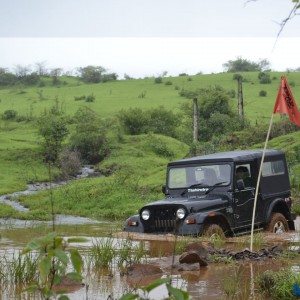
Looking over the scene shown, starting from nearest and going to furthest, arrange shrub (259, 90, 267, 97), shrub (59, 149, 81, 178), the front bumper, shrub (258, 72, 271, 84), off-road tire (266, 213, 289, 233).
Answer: the front bumper < off-road tire (266, 213, 289, 233) < shrub (59, 149, 81, 178) < shrub (259, 90, 267, 97) < shrub (258, 72, 271, 84)

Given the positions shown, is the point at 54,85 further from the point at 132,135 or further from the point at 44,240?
the point at 44,240

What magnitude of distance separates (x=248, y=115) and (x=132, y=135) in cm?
1013

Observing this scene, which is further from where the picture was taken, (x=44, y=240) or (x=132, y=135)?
(x=132, y=135)

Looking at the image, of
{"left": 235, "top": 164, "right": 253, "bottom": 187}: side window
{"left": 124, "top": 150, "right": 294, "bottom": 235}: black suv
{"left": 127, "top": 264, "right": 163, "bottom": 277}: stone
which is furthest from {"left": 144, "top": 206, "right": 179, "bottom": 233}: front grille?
{"left": 127, "top": 264, "right": 163, "bottom": 277}: stone

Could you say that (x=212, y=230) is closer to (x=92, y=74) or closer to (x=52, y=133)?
(x=52, y=133)

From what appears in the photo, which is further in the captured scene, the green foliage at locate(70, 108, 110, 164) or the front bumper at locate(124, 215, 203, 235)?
the green foliage at locate(70, 108, 110, 164)

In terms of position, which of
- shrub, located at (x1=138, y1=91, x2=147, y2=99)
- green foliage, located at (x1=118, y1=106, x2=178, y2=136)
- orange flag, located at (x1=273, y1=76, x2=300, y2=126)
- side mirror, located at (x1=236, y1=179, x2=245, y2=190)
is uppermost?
shrub, located at (x1=138, y1=91, x2=147, y2=99)

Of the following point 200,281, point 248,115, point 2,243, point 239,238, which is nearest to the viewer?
point 200,281

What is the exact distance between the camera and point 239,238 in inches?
504

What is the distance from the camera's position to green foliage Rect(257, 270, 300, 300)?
7.70 meters

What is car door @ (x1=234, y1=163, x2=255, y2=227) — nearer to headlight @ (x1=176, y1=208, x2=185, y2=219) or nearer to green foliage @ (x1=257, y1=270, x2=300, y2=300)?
headlight @ (x1=176, y1=208, x2=185, y2=219)

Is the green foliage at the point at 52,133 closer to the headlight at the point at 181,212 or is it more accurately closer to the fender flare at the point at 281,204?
the fender flare at the point at 281,204

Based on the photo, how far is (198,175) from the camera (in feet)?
45.7

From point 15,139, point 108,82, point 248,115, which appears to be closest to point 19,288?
point 15,139
